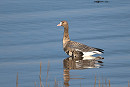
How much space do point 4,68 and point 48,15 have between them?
7.83 metres

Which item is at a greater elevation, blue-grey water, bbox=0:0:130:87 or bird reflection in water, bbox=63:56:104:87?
blue-grey water, bbox=0:0:130:87

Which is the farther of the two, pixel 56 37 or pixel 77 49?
pixel 56 37

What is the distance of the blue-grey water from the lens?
1188cm

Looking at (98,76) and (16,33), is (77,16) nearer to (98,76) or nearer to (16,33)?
(16,33)

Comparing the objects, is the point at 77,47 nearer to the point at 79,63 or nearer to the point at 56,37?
the point at 79,63

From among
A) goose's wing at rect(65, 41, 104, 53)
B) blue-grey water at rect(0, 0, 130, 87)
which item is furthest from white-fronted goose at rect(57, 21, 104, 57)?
blue-grey water at rect(0, 0, 130, 87)

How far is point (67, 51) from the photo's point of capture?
14.8 metres

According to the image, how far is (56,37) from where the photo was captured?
1662cm

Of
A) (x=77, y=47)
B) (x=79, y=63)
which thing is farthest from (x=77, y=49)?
(x=79, y=63)

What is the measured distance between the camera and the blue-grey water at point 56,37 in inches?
468

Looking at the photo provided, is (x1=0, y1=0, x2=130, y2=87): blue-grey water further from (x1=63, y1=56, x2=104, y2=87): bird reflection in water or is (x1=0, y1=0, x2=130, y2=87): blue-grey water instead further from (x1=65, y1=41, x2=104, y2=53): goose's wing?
(x1=65, y1=41, x2=104, y2=53): goose's wing

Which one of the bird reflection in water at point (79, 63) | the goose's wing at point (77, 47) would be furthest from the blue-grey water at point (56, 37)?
the goose's wing at point (77, 47)

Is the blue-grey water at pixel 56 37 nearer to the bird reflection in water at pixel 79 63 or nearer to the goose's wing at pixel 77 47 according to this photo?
the bird reflection in water at pixel 79 63

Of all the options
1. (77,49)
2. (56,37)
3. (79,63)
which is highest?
(56,37)
